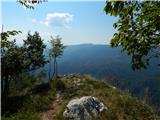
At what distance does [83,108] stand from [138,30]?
26.7m

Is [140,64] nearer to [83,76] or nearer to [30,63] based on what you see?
[83,76]

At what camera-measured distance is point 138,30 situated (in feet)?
25.2

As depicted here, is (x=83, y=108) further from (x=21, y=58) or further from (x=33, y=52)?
(x=33, y=52)

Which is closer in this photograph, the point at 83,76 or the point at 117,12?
the point at 117,12

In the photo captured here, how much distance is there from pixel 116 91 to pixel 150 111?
18.9ft

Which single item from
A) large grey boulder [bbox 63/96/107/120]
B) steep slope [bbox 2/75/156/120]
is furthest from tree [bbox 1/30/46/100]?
large grey boulder [bbox 63/96/107/120]

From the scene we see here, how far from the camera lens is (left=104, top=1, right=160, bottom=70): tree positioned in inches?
289

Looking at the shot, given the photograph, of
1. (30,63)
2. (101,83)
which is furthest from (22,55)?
(101,83)

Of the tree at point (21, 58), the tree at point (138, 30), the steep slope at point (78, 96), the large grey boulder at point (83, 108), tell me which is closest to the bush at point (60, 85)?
the steep slope at point (78, 96)

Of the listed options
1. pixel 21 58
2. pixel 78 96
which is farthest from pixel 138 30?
pixel 21 58

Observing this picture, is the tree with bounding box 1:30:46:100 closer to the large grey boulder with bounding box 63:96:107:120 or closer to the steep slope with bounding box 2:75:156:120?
the steep slope with bounding box 2:75:156:120

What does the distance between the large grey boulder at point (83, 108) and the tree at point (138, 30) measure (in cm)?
2543

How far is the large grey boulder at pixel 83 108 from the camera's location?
33000mm

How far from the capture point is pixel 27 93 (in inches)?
1721
